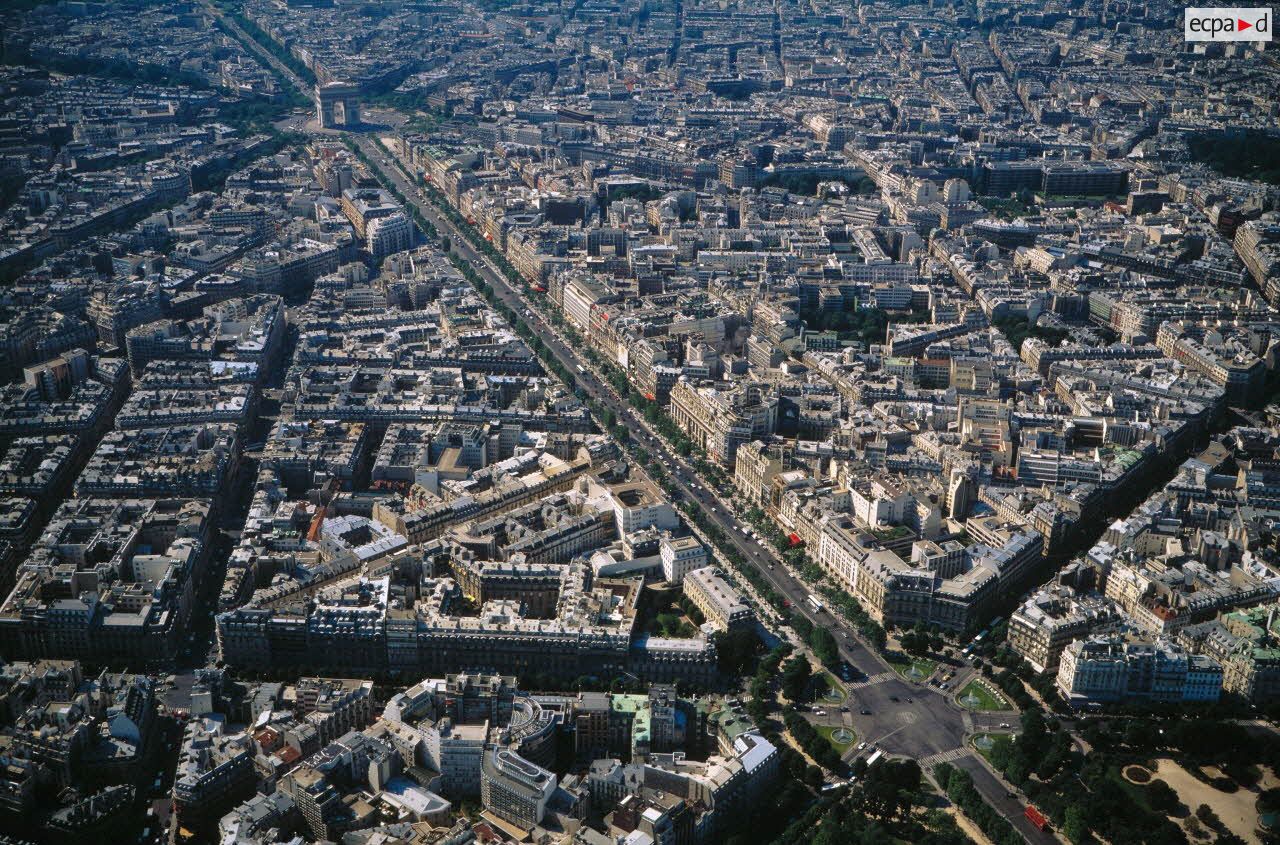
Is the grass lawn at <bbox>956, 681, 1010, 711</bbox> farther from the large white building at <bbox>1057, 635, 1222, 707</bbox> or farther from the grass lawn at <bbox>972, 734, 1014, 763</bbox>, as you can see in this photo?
the large white building at <bbox>1057, 635, 1222, 707</bbox>

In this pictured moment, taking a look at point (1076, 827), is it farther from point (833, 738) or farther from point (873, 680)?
point (873, 680)

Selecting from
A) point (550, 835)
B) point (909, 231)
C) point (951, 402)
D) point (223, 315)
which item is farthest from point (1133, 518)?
point (223, 315)

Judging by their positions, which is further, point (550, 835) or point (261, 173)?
point (261, 173)

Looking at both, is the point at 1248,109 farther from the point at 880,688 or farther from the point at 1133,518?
the point at 880,688

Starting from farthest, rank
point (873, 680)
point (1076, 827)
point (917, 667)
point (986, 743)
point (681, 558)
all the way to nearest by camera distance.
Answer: point (681, 558), point (917, 667), point (873, 680), point (986, 743), point (1076, 827)

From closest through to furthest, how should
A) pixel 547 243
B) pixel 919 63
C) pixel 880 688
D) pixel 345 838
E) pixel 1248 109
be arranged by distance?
pixel 345 838 → pixel 880 688 → pixel 547 243 → pixel 1248 109 → pixel 919 63

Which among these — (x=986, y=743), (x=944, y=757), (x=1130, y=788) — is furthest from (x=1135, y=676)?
(x=944, y=757)

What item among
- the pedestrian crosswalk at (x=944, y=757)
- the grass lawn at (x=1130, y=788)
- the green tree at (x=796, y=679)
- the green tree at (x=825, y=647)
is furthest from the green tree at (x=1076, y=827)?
the green tree at (x=825, y=647)
